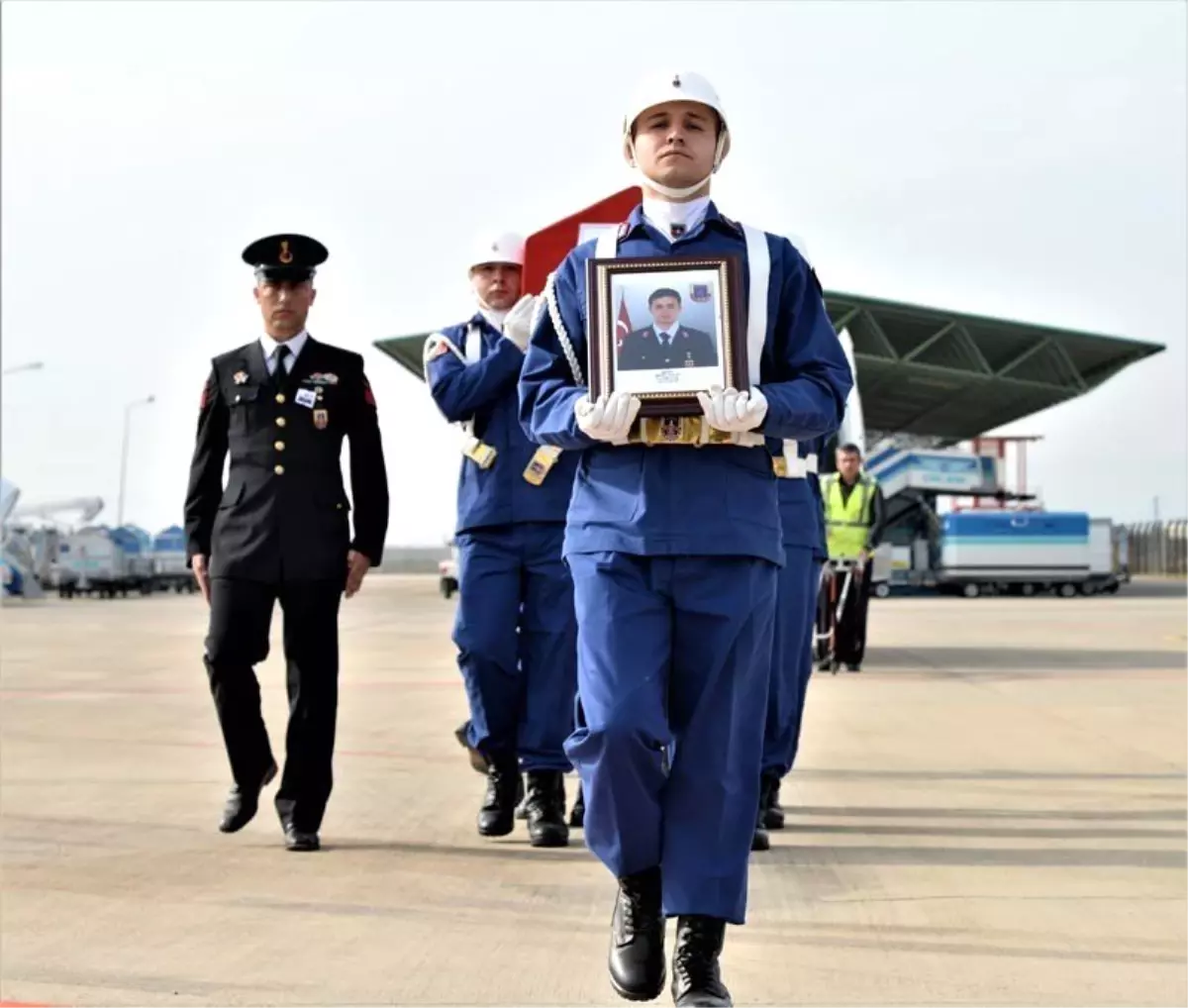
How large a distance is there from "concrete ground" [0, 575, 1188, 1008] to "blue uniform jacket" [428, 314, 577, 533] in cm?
110

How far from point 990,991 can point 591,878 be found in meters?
1.54

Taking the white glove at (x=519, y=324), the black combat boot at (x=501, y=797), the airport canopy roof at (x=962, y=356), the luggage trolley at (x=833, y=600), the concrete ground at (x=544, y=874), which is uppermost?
the airport canopy roof at (x=962, y=356)

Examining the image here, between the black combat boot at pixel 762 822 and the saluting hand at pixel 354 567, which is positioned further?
the saluting hand at pixel 354 567

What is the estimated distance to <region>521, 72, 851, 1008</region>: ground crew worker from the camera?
325 centimetres

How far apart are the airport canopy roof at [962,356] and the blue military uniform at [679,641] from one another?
36.7 meters

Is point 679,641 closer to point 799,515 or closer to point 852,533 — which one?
point 799,515

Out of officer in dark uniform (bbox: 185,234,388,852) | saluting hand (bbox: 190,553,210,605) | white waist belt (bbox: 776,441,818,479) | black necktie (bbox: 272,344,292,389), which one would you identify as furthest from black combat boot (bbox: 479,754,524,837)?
black necktie (bbox: 272,344,292,389)

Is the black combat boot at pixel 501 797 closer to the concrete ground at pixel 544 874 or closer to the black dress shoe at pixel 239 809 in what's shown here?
the concrete ground at pixel 544 874

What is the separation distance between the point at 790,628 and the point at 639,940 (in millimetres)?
2456


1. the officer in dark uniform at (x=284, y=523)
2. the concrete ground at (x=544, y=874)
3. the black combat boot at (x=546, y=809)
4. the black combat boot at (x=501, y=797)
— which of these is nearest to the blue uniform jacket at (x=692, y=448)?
the concrete ground at (x=544, y=874)

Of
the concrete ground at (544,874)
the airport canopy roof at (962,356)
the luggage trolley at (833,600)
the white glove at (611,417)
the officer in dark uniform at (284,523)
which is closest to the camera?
the white glove at (611,417)

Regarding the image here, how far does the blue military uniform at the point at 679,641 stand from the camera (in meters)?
3.27

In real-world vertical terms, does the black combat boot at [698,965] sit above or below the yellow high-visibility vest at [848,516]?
below

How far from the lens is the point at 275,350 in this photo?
5.32m
